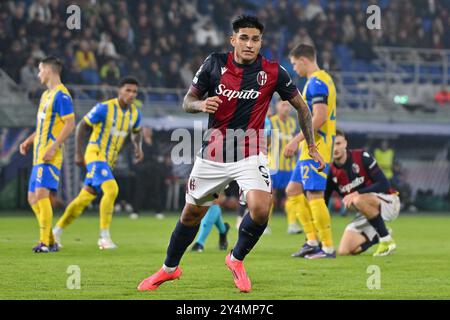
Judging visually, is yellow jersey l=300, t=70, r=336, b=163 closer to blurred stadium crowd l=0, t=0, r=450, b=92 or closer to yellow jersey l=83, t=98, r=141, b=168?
yellow jersey l=83, t=98, r=141, b=168

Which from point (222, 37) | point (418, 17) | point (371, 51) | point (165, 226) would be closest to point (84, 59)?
point (222, 37)

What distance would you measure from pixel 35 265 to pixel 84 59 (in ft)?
46.7

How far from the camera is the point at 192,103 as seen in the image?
24.5 ft

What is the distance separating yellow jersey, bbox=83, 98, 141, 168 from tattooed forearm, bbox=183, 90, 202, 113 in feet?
16.5

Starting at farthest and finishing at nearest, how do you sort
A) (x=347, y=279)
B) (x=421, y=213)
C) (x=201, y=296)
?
1. (x=421, y=213)
2. (x=347, y=279)
3. (x=201, y=296)

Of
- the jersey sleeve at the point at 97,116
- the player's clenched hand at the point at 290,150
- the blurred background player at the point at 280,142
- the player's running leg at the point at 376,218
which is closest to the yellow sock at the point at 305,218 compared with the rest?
the player's running leg at the point at 376,218

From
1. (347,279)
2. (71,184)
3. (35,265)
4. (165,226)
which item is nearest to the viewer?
(347,279)

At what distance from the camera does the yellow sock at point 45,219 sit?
11273mm

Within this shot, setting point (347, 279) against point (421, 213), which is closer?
point (347, 279)

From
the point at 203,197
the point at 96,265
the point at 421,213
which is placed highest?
the point at 203,197

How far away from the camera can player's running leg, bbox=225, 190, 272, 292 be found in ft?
25.2

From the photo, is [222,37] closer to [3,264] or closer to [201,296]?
[3,264]

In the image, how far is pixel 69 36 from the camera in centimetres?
Result: 2320

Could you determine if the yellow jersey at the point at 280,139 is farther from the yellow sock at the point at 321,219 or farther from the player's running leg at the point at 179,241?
the player's running leg at the point at 179,241
